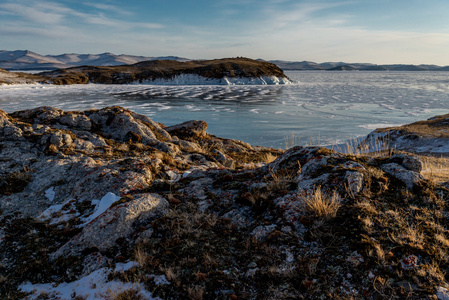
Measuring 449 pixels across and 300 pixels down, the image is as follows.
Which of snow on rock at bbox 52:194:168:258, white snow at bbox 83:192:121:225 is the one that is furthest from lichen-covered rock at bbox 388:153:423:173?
white snow at bbox 83:192:121:225

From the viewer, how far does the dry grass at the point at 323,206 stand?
407 centimetres

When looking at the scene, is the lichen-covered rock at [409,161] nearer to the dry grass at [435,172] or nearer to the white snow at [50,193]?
the dry grass at [435,172]

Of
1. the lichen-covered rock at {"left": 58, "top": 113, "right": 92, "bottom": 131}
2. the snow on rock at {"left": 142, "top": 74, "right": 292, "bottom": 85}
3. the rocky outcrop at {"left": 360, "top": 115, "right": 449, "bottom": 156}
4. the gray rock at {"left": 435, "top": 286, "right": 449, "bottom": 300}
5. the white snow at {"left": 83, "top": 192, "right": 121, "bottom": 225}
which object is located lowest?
the rocky outcrop at {"left": 360, "top": 115, "right": 449, "bottom": 156}

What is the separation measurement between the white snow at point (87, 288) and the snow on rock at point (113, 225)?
0.55m

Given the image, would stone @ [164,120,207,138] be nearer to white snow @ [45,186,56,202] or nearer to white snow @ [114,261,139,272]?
white snow @ [45,186,56,202]

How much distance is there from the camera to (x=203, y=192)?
574 centimetres

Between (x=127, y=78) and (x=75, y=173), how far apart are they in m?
99.0

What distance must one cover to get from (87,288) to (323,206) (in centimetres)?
A: 362

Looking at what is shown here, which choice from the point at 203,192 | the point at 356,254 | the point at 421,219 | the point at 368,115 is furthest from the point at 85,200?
the point at 368,115

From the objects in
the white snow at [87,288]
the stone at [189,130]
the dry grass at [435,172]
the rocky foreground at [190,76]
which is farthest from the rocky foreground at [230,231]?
the rocky foreground at [190,76]

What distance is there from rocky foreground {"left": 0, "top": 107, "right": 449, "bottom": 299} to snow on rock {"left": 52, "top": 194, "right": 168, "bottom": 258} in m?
0.02

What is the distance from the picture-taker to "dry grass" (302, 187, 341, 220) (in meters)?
4.07

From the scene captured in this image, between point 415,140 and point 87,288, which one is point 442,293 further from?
point 415,140

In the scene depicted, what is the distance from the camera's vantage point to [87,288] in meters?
3.44
